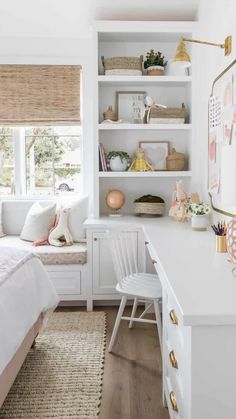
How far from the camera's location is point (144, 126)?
4.04 meters

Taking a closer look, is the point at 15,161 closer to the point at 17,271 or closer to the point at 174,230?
the point at 174,230

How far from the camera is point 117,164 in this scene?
13.5 ft

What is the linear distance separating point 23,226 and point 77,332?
1.57 m

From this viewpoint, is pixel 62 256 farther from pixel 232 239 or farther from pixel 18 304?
pixel 232 239

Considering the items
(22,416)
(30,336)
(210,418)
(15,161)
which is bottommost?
(22,416)

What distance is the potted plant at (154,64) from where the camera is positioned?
13.3ft

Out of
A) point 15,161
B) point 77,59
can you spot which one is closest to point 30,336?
point 15,161

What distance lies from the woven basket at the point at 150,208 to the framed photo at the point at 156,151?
47cm

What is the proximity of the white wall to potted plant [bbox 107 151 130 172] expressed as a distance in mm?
640

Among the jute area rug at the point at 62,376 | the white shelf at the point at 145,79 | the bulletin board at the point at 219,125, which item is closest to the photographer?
the jute area rug at the point at 62,376

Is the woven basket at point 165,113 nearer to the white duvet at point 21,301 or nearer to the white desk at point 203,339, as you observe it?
the white duvet at point 21,301

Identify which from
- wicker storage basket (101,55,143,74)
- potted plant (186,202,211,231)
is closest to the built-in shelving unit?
wicker storage basket (101,55,143,74)

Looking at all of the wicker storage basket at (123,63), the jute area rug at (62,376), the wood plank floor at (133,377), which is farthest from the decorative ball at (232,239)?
the wicker storage basket at (123,63)

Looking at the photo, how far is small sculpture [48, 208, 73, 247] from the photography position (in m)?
4.10
